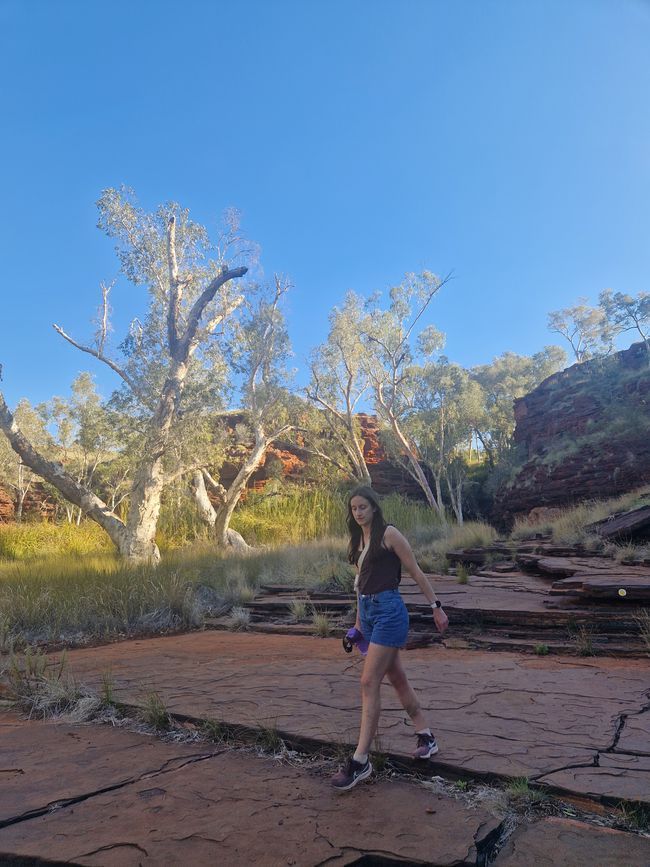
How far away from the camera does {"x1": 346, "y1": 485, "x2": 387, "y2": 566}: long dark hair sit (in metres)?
3.29

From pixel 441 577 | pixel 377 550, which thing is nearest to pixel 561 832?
pixel 377 550

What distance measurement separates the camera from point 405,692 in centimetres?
318

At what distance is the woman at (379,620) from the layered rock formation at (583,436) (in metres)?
16.7

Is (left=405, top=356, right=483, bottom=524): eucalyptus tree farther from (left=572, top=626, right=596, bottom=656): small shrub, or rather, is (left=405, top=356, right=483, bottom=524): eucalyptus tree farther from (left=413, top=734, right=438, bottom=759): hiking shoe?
(left=413, top=734, right=438, bottom=759): hiking shoe

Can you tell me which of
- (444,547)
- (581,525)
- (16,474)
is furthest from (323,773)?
(16,474)

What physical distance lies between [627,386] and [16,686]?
21.3 metres

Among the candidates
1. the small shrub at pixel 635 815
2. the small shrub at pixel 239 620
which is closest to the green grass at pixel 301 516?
the small shrub at pixel 239 620

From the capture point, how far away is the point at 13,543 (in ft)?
58.2

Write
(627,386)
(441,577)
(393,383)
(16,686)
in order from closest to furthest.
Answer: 1. (16,686)
2. (441,577)
3. (627,386)
4. (393,383)

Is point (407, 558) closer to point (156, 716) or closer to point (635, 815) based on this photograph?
point (635, 815)

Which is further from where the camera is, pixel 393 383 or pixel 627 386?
pixel 393 383

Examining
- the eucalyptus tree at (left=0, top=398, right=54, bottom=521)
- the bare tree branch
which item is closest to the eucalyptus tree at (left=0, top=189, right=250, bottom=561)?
the bare tree branch

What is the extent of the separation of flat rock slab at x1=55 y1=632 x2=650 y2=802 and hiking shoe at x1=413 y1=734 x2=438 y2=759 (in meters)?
0.06

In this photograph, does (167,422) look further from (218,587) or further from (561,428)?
(561,428)
